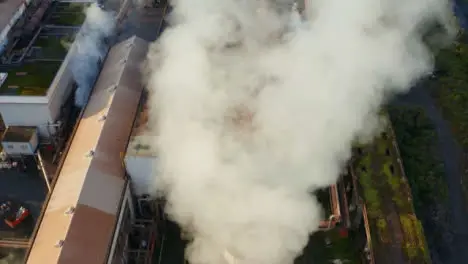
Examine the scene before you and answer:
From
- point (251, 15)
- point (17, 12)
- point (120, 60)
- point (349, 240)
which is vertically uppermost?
point (17, 12)

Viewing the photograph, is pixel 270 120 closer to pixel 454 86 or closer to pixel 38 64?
pixel 38 64

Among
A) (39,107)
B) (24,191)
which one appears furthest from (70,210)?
(39,107)

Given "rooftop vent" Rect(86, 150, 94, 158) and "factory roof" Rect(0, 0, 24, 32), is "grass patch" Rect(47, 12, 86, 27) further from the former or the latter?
"rooftop vent" Rect(86, 150, 94, 158)

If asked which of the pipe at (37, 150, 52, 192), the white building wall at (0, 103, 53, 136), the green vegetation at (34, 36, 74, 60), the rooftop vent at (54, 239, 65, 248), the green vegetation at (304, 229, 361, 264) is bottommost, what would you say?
the rooftop vent at (54, 239, 65, 248)

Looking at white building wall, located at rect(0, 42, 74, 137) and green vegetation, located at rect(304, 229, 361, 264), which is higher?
white building wall, located at rect(0, 42, 74, 137)

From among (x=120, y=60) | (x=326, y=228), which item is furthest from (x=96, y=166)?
(x=326, y=228)

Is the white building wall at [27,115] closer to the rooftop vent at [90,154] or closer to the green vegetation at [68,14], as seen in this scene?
the rooftop vent at [90,154]

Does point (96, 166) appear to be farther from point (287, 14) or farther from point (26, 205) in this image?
point (287, 14)

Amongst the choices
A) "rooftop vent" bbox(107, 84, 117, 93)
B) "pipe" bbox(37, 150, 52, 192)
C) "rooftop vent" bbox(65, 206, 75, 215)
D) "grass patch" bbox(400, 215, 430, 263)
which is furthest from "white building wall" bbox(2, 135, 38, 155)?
"grass patch" bbox(400, 215, 430, 263)
